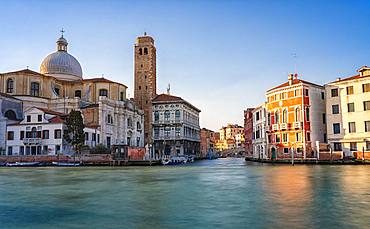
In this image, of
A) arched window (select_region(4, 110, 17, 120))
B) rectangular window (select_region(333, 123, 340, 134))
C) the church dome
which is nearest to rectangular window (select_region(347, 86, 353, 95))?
rectangular window (select_region(333, 123, 340, 134))

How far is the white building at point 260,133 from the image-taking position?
43.8 metres

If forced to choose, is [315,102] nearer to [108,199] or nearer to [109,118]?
[109,118]

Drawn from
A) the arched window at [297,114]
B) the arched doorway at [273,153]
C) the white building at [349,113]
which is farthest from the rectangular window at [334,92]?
the arched doorway at [273,153]

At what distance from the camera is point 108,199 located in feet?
40.3

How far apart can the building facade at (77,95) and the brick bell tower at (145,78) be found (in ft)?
6.05

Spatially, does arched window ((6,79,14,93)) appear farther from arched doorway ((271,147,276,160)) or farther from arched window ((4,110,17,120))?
arched doorway ((271,147,276,160))

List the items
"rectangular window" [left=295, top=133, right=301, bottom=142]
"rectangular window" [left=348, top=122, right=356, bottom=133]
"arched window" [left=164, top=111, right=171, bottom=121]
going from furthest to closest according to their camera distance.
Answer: "arched window" [left=164, top=111, right=171, bottom=121]
"rectangular window" [left=295, top=133, right=301, bottom=142]
"rectangular window" [left=348, top=122, right=356, bottom=133]

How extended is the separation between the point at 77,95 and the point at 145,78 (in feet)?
38.5

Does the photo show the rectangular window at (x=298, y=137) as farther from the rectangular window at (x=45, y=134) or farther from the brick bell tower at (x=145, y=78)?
A: the brick bell tower at (x=145, y=78)

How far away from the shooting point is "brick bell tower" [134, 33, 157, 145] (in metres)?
61.0

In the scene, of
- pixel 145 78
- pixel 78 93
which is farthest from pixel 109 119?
pixel 145 78

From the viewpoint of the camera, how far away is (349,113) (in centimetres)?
3566

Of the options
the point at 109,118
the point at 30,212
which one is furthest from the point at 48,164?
the point at 30,212

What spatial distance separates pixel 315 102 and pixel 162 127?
28420 mm
